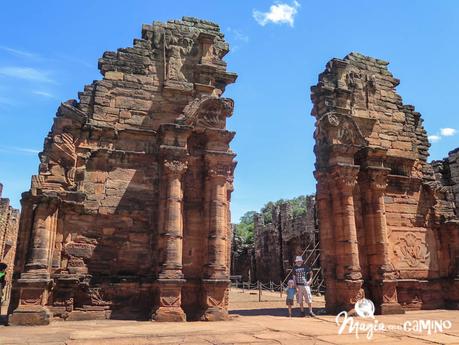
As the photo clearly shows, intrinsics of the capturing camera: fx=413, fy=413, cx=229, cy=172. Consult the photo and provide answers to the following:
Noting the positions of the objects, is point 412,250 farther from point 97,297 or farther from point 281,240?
point 281,240

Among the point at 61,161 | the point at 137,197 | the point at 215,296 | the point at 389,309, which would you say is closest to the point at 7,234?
the point at 61,161

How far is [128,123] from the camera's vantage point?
1084 centimetres

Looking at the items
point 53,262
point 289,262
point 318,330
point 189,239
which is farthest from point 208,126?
point 289,262

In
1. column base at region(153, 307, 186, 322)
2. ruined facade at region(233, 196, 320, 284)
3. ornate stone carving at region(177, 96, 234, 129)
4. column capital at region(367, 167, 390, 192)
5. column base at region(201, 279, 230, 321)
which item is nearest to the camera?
column base at region(153, 307, 186, 322)

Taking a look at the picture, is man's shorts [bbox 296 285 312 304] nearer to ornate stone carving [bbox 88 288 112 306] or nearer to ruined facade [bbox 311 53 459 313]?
ruined facade [bbox 311 53 459 313]

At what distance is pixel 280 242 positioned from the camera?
3578 centimetres

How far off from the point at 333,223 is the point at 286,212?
24082 millimetres

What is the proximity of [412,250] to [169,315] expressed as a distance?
7.97 meters

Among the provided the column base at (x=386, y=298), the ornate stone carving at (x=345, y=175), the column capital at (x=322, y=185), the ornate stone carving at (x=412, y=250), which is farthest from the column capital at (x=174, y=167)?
the ornate stone carving at (x=412, y=250)

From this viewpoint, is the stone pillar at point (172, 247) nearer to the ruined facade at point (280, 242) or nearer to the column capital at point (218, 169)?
the column capital at point (218, 169)

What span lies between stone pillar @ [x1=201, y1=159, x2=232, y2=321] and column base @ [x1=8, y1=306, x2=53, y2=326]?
3312mm

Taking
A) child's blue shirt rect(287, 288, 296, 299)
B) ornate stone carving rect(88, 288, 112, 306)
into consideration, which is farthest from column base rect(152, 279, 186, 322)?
child's blue shirt rect(287, 288, 296, 299)

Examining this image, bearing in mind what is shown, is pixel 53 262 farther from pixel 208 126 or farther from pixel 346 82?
pixel 346 82

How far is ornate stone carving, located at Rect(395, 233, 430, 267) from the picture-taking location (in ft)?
41.4
